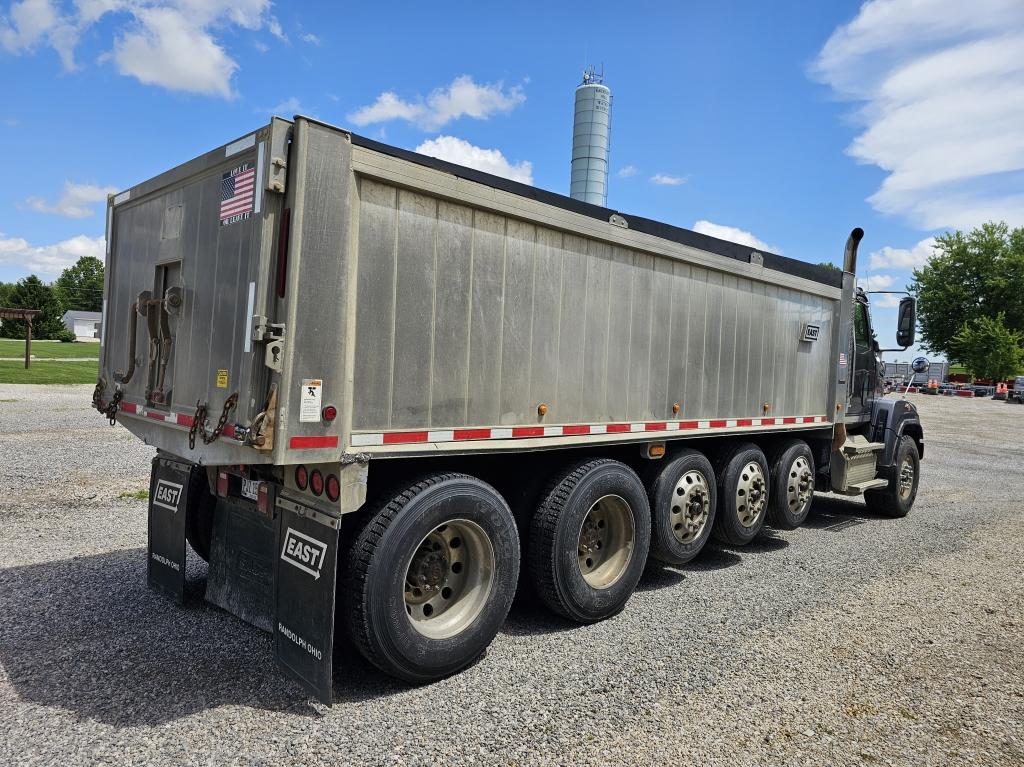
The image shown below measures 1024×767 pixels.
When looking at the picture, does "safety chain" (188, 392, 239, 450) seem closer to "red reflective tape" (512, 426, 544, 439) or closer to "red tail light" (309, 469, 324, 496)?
"red tail light" (309, 469, 324, 496)

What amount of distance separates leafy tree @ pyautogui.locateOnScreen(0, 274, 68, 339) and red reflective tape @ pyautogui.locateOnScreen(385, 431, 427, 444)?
73890 millimetres

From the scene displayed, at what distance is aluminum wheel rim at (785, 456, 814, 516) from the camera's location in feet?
A: 23.6

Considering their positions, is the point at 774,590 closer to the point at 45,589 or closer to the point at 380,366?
the point at 380,366

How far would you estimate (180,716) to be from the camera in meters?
3.43

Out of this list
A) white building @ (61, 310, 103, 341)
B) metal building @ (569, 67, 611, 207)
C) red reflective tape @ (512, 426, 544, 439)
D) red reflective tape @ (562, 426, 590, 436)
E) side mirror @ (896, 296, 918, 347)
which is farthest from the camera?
white building @ (61, 310, 103, 341)

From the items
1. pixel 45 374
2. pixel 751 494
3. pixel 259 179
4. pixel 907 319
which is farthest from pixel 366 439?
pixel 45 374

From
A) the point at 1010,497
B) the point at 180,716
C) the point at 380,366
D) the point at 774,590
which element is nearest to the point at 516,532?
the point at 380,366

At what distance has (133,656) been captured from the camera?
4051mm

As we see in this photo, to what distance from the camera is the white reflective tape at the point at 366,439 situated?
3611 mm

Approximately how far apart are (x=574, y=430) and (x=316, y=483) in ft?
6.18

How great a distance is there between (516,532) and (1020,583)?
510 centimetres

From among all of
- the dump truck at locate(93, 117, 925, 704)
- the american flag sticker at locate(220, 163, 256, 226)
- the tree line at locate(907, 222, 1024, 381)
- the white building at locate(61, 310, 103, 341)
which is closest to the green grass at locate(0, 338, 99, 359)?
the white building at locate(61, 310, 103, 341)

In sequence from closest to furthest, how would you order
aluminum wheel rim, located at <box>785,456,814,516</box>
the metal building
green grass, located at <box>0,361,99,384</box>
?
aluminum wheel rim, located at <box>785,456,814,516</box>, green grass, located at <box>0,361,99,384</box>, the metal building

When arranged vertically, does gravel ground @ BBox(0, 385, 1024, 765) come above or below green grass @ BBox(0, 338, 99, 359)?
below
